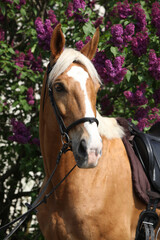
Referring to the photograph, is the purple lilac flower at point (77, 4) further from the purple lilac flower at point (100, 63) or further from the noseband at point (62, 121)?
the noseband at point (62, 121)

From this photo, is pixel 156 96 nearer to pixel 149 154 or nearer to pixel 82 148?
pixel 149 154

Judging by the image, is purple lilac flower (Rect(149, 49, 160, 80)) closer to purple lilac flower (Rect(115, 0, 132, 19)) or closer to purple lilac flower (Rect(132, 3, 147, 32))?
purple lilac flower (Rect(132, 3, 147, 32))

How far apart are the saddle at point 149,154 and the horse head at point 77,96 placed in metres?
0.65

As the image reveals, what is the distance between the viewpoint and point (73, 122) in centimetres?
223

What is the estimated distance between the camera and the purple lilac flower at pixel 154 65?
342cm

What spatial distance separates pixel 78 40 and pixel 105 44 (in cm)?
33

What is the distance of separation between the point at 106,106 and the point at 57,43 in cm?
173

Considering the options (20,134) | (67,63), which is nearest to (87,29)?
(67,63)

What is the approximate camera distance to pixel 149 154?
106 inches

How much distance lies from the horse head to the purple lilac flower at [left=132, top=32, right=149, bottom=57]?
3.94 feet

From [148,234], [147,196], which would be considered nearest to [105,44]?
[147,196]

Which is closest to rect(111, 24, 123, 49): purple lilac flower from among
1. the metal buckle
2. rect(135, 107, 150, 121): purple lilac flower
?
rect(135, 107, 150, 121): purple lilac flower

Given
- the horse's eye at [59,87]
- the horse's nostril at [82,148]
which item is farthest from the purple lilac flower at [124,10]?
the horse's nostril at [82,148]

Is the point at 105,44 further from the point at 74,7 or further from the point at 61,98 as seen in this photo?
the point at 61,98
